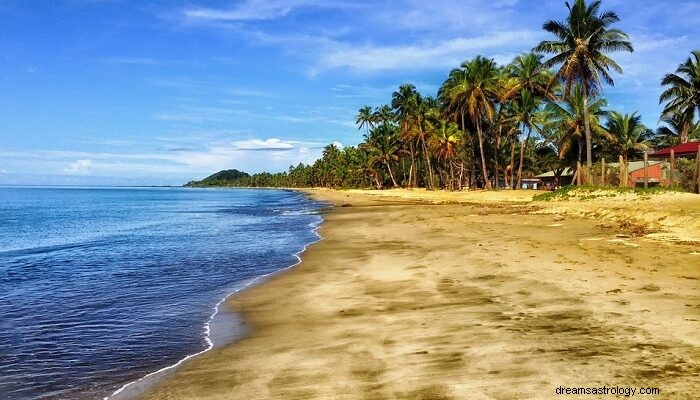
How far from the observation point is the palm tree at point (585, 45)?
38.0m

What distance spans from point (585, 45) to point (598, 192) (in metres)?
15.2

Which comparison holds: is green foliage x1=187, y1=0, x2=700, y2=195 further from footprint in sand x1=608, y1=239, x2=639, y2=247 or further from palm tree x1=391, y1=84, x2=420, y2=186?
footprint in sand x1=608, y1=239, x2=639, y2=247

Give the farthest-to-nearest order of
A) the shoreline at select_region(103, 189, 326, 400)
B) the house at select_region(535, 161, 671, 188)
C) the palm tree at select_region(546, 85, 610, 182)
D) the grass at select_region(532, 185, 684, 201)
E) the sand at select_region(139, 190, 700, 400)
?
the palm tree at select_region(546, 85, 610, 182), the house at select_region(535, 161, 671, 188), the grass at select_region(532, 185, 684, 201), the shoreline at select_region(103, 189, 326, 400), the sand at select_region(139, 190, 700, 400)

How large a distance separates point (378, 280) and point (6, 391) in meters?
7.47

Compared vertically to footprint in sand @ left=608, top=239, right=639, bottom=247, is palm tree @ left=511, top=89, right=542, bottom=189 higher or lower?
higher

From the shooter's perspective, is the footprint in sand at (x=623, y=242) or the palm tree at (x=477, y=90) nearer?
the footprint in sand at (x=623, y=242)

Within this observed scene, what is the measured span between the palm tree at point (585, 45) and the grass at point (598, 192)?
7.79 meters

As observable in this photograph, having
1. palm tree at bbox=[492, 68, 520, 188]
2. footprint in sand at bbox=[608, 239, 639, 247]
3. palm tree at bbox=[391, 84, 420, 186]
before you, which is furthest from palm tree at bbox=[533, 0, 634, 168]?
palm tree at bbox=[391, 84, 420, 186]

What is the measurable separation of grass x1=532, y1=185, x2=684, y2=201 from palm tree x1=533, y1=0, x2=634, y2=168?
7.79m

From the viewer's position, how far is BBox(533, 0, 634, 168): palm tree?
1497 inches

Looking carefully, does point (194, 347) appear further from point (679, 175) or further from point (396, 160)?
point (396, 160)

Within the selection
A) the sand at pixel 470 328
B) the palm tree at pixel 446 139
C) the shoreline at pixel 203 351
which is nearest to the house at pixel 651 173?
the palm tree at pixel 446 139

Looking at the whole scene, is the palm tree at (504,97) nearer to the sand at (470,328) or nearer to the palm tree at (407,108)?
the palm tree at (407,108)

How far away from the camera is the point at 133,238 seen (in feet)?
91.0
